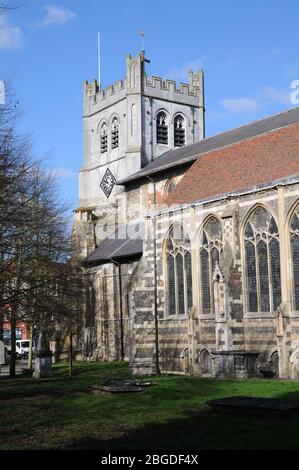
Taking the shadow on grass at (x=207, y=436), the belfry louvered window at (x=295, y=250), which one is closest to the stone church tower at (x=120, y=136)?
the belfry louvered window at (x=295, y=250)

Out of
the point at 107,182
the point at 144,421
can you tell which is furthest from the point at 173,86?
the point at 144,421

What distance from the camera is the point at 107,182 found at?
4753 cm

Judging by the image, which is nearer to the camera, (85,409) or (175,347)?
(85,409)

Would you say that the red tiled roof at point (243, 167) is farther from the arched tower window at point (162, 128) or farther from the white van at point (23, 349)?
the white van at point (23, 349)

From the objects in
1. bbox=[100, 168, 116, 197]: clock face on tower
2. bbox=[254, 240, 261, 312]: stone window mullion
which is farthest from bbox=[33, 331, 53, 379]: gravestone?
bbox=[100, 168, 116, 197]: clock face on tower

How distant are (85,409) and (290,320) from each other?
9.67 m

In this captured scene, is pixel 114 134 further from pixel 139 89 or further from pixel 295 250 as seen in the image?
pixel 295 250

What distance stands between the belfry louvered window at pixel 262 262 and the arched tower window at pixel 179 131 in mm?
25518

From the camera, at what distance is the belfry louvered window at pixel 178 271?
2612cm

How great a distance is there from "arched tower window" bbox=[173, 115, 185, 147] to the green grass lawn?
31.7m

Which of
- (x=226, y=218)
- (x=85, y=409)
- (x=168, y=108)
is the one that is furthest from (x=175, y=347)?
(x=168, y=108)

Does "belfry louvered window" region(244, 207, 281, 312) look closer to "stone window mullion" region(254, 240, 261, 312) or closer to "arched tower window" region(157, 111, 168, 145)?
"stone window mullion" region(254, 240, 261, 312)

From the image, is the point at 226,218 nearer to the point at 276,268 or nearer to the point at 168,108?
the point at 276,268
